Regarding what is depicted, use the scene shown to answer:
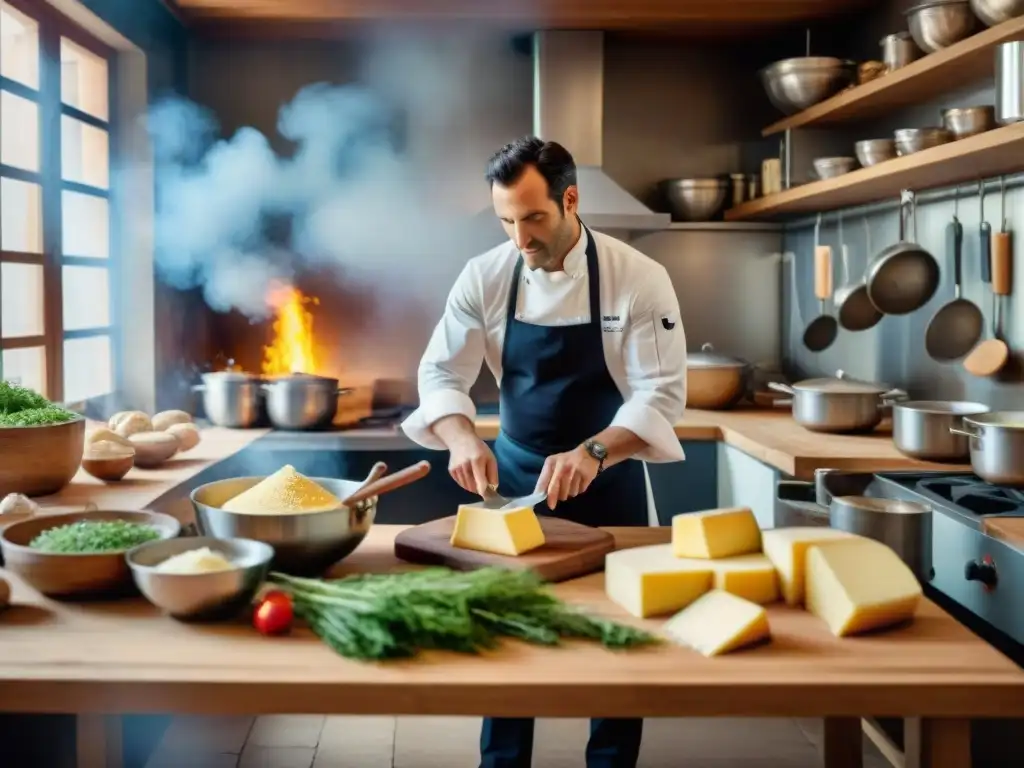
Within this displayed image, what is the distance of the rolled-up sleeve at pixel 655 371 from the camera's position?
2477 mm

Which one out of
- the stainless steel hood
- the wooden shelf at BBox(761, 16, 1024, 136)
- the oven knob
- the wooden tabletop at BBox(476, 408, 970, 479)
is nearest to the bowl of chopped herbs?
the wooden tabletop at BBox(476, 408, 970, 479)


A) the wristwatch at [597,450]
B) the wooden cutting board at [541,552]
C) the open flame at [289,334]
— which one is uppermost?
the open flame at [289,334]

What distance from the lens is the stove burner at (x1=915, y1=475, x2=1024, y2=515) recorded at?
229cm

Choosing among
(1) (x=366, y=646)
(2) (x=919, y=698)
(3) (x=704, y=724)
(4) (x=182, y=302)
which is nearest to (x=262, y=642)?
(1) (x=366, y=646)

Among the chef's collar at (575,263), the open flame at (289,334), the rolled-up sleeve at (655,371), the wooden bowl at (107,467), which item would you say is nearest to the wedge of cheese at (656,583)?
the rolled-up sleeve at (655,371)

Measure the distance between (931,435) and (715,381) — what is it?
4.32 feet

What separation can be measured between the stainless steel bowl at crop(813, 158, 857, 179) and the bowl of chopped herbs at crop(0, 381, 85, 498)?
8.14 ft

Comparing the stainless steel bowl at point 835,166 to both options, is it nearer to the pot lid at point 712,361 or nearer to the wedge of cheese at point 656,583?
the pot lid at point 712,361

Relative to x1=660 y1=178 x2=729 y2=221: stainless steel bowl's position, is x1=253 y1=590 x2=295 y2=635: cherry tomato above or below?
below

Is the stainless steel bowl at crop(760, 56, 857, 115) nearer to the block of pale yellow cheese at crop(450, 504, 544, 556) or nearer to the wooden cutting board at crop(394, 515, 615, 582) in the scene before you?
the wooden cutting board at crop(394, 515, 615, 582)

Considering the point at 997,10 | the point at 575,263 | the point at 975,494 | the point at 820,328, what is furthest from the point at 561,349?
the point at 820,328

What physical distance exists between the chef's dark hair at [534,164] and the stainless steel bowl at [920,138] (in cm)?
110

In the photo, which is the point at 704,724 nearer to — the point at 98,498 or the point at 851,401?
the point at 851,401

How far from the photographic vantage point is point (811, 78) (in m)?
3.89
